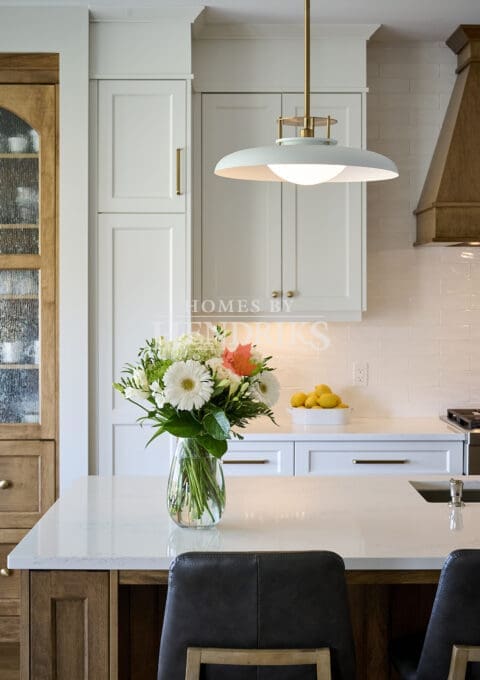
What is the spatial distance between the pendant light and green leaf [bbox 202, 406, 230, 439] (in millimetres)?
620

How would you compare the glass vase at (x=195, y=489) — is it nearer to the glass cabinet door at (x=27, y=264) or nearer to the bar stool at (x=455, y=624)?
the bar stool at (x=455, y=624)

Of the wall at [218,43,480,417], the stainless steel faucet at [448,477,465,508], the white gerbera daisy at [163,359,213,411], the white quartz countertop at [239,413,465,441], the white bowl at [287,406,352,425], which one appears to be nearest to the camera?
the white gerbera daisy at [163,359,213,411]

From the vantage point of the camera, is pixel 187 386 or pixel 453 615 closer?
pixel 453 615

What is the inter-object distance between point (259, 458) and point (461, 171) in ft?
5.18

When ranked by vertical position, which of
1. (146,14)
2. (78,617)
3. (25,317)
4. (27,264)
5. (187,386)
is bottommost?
(78,617)

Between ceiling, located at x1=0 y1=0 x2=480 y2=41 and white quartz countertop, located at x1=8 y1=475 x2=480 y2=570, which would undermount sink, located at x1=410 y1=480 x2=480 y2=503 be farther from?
ceiling, located at x1=0 y1=0 x2=480 y2=41

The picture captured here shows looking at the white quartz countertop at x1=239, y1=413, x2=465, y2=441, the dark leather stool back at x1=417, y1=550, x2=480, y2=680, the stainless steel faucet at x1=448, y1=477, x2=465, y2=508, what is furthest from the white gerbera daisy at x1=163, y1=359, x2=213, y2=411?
the white quartz countertop at x1=239, y1=413, x2=465, y2=441

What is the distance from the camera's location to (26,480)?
3992 mm

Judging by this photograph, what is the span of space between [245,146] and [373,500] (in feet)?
6.91

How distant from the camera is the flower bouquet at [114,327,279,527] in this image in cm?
222

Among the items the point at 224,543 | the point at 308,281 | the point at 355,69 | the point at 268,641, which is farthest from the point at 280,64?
the point at 268,641

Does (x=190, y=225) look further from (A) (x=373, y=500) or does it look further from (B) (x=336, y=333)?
(A) (x=373, y=500)

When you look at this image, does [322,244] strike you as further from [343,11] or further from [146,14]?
[146,14]

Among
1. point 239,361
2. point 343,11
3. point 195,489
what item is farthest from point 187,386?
point 343,11
